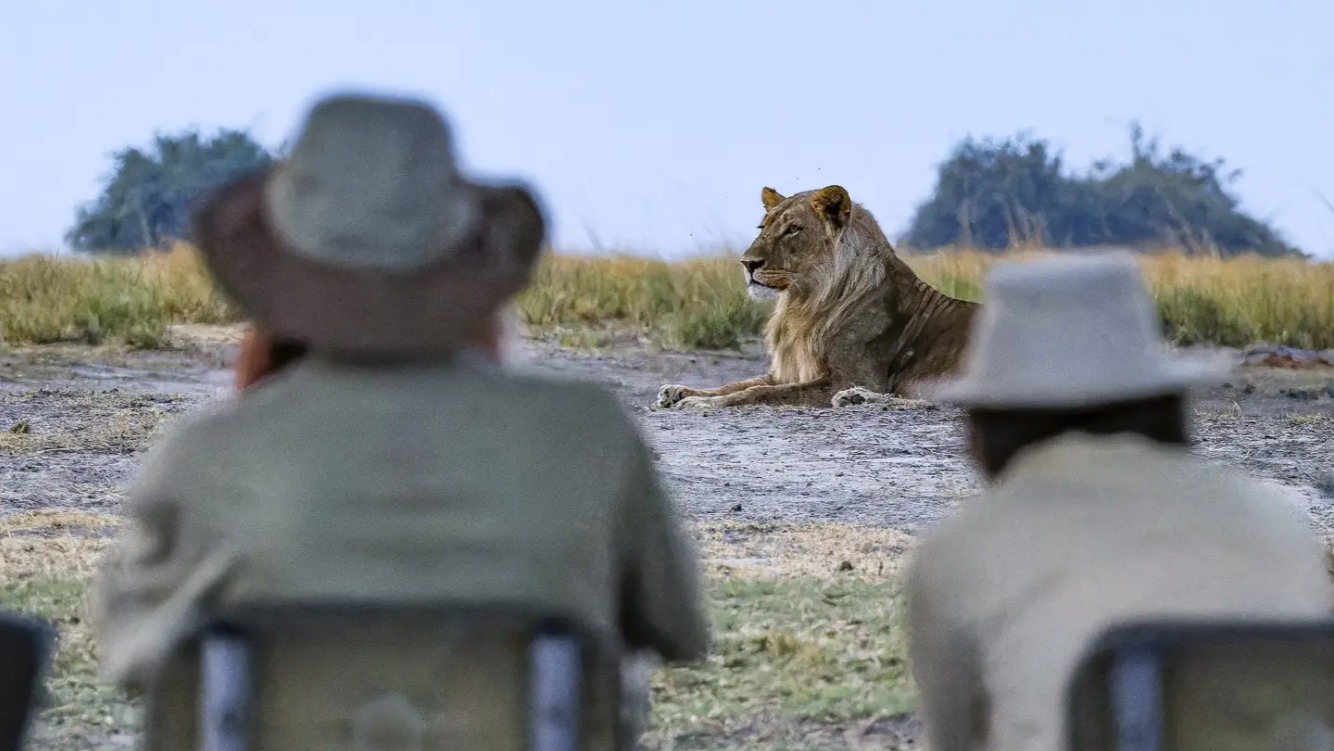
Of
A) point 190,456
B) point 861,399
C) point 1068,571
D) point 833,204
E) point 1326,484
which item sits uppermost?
point 833,204

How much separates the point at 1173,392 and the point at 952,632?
340 millimetres

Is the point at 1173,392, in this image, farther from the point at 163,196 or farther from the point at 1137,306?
the point at 163,196

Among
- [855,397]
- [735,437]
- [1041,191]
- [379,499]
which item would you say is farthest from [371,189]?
[1041,191]

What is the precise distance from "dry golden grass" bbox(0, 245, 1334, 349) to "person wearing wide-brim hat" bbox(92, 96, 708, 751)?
1026cm

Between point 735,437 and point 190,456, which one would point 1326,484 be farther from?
point 190,456

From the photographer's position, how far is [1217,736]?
1.81 m

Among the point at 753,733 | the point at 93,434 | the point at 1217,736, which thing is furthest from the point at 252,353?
the point at 93,434

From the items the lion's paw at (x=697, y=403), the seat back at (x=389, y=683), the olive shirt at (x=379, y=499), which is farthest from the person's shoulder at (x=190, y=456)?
the lion's paw at (x=697, y=403)

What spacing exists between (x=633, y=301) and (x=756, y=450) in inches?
245

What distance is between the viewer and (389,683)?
1.78 m

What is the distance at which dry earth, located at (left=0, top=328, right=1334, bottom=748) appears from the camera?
5.87 meters

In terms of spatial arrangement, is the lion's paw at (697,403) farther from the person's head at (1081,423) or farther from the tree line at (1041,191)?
the tree line at (1041,191)

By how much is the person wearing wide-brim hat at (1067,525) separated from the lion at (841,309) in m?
7.84

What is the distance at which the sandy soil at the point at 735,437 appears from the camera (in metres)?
7.03
